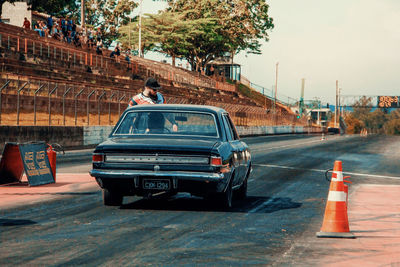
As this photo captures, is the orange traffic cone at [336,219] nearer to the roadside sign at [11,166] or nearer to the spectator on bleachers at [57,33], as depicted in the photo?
the roadside sign at [11,166]

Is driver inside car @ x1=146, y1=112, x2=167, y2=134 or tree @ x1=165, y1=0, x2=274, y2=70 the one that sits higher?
tree @ x1=165, y1=0, x2=274, y2=70

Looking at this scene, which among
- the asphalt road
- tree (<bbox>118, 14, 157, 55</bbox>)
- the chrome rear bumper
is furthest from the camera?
tree (<bbox>118, 14, 157, 55</bbox>)

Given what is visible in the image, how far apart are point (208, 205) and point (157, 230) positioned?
2.77 meters

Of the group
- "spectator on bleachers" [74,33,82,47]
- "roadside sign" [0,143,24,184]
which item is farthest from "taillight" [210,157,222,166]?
"spectator on bleachers" [74,33,82,47]

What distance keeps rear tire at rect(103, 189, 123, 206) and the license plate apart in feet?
3.04

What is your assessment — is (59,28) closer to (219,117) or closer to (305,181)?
(305,181)

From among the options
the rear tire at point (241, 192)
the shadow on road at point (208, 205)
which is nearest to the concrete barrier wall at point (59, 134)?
the shadow on road at point (208, 205)

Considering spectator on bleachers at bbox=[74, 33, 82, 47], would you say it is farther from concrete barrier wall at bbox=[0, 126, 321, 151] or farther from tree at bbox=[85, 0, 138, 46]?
tree at bbox=[85, 0, 138, 46]

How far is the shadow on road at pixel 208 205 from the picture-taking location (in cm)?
1013

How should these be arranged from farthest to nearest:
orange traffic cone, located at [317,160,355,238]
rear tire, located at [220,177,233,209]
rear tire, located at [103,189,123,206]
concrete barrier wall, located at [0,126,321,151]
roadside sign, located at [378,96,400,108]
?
roadside sign, located at [378,96,400,108] < concrete barrier wall, located at [0,126,321,151] < rear tire, located at [103,189,123,206] < rear tire, located at [220,177,233,209] < orange traffic cone, located at [317,160,355,238]

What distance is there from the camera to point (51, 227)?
8023 mm

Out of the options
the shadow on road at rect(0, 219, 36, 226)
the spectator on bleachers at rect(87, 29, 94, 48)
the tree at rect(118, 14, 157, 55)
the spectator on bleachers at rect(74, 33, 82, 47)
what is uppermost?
the tree at rect(118, 14, 157, 55)

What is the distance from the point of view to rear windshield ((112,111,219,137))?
33.1 feet

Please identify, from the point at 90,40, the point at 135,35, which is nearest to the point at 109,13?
the point at 135,35
